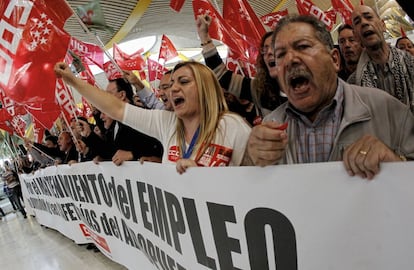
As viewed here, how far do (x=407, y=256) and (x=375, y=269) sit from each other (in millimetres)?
100

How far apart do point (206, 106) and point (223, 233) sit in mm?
662

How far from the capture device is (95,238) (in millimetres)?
3307

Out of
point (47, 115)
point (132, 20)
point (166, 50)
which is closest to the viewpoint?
point (47, 115)

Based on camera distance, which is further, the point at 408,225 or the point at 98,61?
the point at 98,61

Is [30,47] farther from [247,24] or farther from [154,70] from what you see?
[154,70]

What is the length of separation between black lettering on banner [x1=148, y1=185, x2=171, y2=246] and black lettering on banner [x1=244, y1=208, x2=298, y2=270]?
667 mm

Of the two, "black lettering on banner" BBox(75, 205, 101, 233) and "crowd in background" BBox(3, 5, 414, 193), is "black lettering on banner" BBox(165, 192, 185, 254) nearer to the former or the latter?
"crowd in background" BBox(3, 5, 414, 193)

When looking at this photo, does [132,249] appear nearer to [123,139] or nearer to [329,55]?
[123,139]

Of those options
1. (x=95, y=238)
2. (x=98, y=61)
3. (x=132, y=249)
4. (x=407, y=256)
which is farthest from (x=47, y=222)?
(x=407, y=256)

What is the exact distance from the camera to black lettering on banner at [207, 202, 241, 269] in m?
1.20

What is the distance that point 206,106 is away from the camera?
163cm

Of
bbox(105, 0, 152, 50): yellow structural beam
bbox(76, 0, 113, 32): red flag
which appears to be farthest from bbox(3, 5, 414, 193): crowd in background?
bbox(105, 0, 152, 50): yellow structural beam

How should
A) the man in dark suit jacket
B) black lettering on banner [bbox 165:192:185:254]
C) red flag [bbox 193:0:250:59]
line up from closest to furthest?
black lettering on banner [bbox 165:192:185:254] < the man in dark suit jacket < red flag [bbox 193:0:250:59]

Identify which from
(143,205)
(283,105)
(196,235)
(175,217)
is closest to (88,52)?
(143,205)
